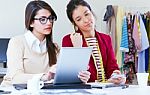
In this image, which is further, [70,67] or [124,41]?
[124,41]

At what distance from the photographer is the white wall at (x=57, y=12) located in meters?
4.13

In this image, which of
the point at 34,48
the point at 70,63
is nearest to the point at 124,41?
the point at 34,48

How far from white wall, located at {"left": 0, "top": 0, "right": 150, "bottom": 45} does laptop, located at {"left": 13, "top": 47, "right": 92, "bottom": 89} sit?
7.94 feet

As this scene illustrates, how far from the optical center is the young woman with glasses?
2.03 m

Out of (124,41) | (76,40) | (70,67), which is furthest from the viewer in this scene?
(124,41)

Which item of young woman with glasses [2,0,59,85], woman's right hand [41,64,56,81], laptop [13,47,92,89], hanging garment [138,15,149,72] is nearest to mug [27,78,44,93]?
laptop [13,47,92,89]

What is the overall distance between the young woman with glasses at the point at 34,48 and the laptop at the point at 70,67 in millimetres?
263

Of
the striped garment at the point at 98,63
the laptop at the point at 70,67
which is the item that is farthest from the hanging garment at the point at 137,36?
the laptop at the point at 70,67

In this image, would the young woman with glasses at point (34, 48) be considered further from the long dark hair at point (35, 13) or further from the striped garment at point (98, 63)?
the striped garment at point (98, 63)

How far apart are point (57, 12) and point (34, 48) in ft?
7.31

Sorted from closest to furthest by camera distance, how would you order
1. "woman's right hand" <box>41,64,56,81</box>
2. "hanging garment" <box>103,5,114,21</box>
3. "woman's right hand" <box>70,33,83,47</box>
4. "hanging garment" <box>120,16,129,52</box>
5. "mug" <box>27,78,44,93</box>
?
"mug" <box>27,78,44,93</box>, "woman's right hand" <box>41,64,56,81</box>, "woman's right hand" <box>70,33,83,47</box>, "hanging garment" <box>120,16,129,52</box>, "hanging garment" <box>103,5,114,21</box>

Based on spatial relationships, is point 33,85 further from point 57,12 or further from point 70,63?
point 57,12

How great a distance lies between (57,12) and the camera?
14.1 ft

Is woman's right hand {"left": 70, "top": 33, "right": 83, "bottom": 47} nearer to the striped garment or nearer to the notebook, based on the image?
the striped garment
